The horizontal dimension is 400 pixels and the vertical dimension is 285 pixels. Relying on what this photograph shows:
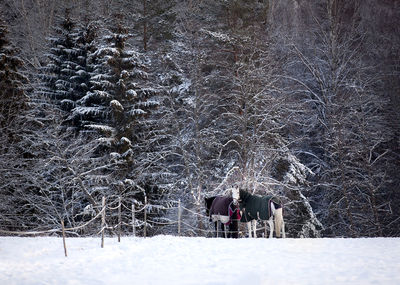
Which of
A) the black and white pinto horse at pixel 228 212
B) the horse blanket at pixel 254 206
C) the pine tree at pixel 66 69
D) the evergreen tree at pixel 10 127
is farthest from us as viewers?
the pine tree at pixel 66 69

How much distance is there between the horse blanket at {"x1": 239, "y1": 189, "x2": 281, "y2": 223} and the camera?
1169 cm

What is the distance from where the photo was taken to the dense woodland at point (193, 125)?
59.5ft

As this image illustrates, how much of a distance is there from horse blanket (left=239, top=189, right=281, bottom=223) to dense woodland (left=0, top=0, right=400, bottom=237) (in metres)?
4.15

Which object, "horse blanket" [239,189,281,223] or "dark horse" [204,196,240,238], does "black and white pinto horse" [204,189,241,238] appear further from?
"horse blanket" [239,189,281,223]

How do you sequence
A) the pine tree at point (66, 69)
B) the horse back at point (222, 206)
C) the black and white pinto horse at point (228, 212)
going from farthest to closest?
the pine tree at point (66, 69)
the horse back at point (222, 206)
the black and white pinto horse at point (228, 212)

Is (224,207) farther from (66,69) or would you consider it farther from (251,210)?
(66,69)

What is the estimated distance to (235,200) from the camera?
39.0 ft

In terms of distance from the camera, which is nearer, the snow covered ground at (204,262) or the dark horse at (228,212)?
the snow covered ground at (204,262)

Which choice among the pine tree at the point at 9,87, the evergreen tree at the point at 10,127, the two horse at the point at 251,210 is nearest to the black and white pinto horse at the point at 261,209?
the two horse at the point at 251,210

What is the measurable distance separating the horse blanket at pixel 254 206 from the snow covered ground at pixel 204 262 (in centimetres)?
173

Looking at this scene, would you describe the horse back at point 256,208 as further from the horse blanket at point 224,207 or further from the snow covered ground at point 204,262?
the snow covered ground at point 204,262

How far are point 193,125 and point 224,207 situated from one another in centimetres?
895

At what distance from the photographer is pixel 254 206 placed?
11.9 meters

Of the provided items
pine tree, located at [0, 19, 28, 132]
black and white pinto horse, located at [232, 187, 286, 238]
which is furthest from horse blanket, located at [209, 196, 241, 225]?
pine tree, located at [0, 19, 28, 132]
